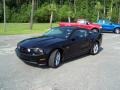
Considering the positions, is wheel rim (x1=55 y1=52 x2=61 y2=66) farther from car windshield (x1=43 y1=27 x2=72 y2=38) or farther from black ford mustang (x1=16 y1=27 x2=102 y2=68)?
car windshield (x1=43 y1=27 x2=72 y2=38)

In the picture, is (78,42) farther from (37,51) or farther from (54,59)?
(37,51)

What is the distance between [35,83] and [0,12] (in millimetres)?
43701

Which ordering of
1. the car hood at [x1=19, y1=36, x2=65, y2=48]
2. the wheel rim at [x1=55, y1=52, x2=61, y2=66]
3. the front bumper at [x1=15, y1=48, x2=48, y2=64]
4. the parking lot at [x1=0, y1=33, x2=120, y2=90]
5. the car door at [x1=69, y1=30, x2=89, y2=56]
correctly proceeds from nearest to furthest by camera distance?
the parking lot at [x1=0, y1=33, x2=120, y2=90] < the front bumper at [x1=15, y1=48, x2=48, y2=64] < the car hood at [x1=19, y1=36, x2=65, y2=48] < the wheel rim at [x1=55, y1=52, x2=61, y2=66] < the car door at [x1=69, y1=30, x2=89, y2=56]

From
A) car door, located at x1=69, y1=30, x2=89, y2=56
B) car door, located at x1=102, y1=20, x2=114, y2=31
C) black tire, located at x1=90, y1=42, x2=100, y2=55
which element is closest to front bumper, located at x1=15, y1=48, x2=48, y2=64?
car door, located at x1=69, y1=30, x2=89, y2=56

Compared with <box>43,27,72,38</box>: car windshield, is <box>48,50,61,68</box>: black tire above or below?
below

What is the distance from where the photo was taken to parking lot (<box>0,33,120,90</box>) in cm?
622

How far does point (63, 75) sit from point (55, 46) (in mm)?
1232

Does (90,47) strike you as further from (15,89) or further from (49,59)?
(15,89)

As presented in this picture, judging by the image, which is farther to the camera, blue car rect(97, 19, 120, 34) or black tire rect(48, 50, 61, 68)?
blue car rect(97, 19, 120, 34)

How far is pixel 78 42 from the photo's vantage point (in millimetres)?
9477

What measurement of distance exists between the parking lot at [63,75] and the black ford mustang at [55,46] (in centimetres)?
33

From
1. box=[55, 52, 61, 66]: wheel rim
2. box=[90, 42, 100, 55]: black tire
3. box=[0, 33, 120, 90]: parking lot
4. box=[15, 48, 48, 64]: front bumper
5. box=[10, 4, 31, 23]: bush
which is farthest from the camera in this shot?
box=[10, 4, 31, 23]: bush

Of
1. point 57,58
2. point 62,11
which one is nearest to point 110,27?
point 57,58

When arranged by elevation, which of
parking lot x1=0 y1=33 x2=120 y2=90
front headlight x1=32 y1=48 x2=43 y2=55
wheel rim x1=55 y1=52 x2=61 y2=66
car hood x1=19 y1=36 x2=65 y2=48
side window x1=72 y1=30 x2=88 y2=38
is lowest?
parking lot x1=0 y1=33 x2=120 y2=90
